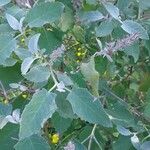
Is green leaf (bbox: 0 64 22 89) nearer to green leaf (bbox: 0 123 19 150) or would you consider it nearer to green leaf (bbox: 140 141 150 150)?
green leaf (bbox: 0 123 19 150)

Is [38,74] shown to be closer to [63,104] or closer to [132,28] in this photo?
[63,104]

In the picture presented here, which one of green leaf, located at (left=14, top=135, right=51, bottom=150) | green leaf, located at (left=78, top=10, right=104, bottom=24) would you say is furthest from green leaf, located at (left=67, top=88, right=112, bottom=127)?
green leaf, located at (left=78, top=10, right=104, bottom=24)

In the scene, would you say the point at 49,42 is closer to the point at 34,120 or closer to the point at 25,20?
the point at 25,20

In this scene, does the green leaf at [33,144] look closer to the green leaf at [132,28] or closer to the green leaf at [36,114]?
the green leaf at [36,114]

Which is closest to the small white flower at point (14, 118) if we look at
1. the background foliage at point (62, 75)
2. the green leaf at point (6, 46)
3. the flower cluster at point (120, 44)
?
the background foliage at point (62, 75)

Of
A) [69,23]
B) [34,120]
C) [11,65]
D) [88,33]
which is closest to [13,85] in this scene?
[11,65]
